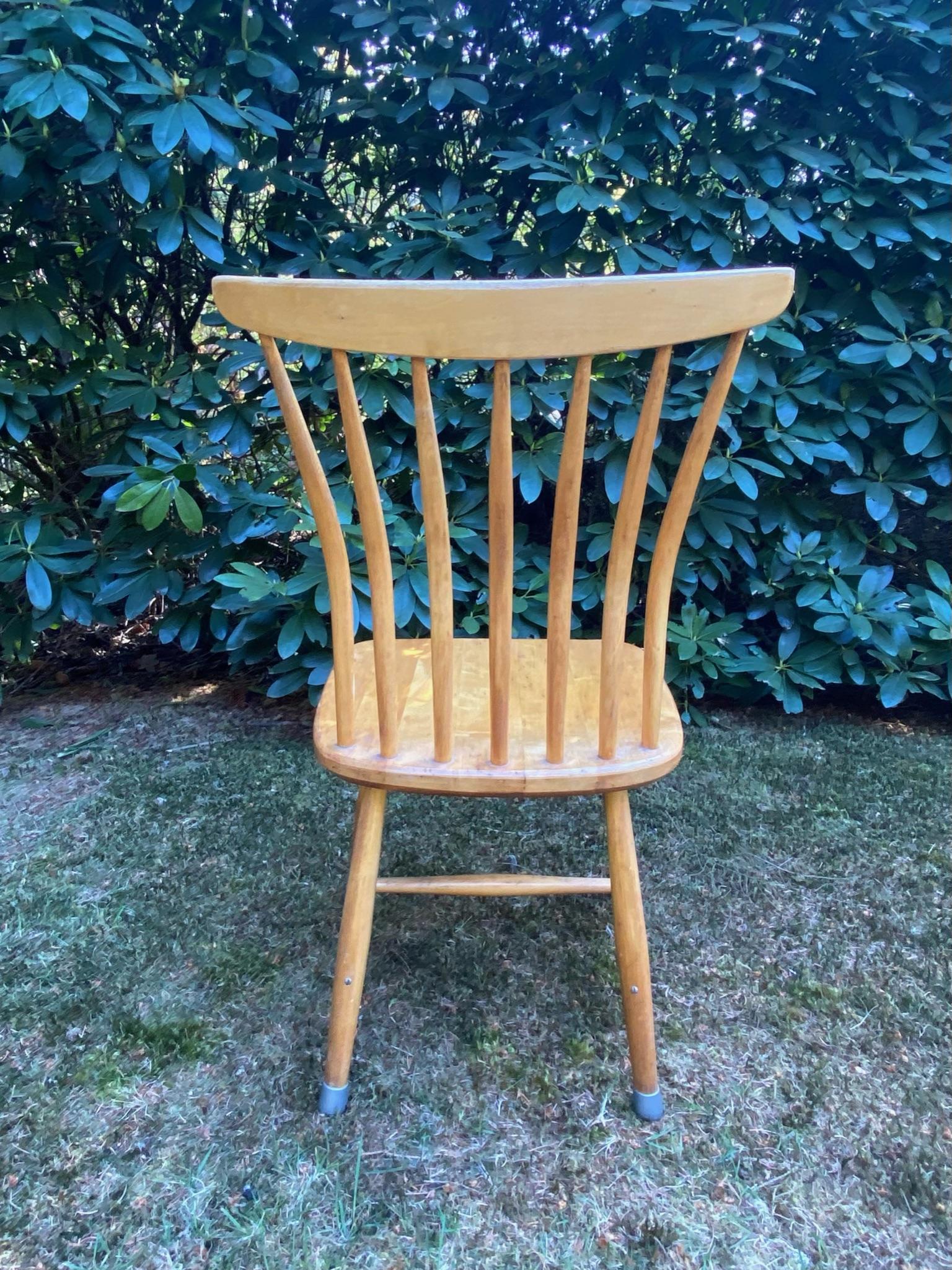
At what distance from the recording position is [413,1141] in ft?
2.81

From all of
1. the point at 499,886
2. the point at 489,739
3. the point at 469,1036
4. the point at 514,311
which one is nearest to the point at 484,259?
the point at 514,311

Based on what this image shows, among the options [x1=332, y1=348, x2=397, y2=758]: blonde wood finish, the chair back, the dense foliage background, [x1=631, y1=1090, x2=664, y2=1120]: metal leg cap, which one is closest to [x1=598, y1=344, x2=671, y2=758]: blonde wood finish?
the chair back

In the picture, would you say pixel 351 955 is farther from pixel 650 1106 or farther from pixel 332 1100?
pixel 650 1106

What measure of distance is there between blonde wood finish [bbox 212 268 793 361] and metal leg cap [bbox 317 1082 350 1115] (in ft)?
2.83

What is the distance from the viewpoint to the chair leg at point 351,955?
87cm

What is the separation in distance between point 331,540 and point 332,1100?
0.69 meters

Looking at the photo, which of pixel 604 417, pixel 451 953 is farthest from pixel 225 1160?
pixel 604 417

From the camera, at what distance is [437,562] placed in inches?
28.8

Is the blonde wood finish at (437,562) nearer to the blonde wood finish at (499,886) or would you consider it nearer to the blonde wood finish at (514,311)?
the blonde wood finish at (514,311)

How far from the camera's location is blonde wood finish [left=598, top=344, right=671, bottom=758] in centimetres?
67

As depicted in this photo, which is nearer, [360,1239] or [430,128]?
[360,1239]

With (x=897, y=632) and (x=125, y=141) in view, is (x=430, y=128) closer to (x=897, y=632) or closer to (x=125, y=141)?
(x=125, y=141)

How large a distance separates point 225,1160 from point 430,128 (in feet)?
6.90

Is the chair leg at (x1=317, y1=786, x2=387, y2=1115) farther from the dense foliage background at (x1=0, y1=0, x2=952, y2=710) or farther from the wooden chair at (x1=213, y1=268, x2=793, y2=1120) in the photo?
the dense foliage background at (x1=0, y1=0, x2=952, y2=710)
